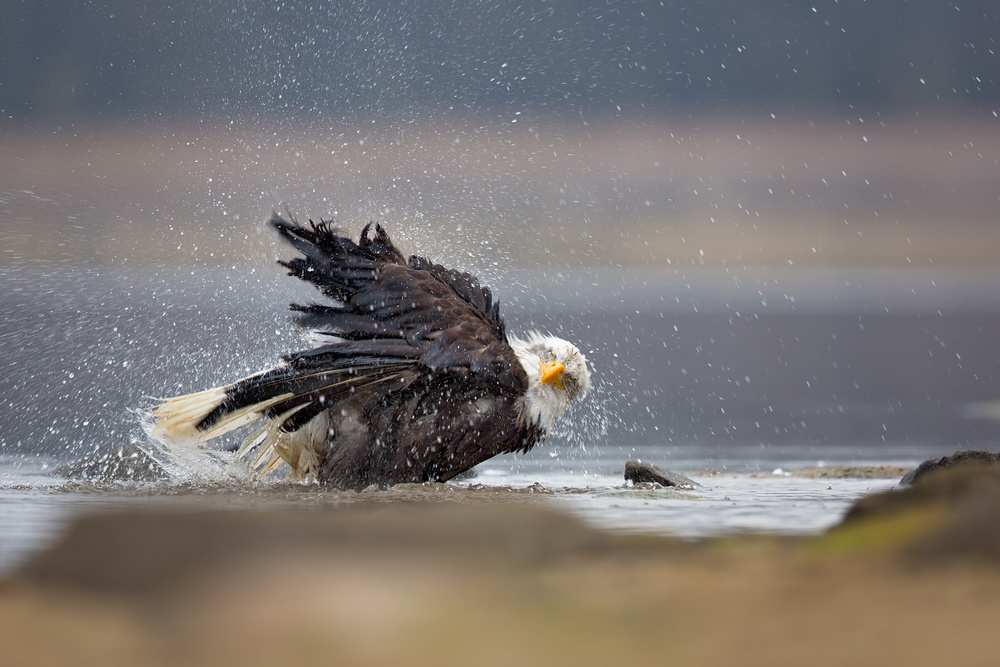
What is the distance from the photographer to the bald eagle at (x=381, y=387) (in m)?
6.62

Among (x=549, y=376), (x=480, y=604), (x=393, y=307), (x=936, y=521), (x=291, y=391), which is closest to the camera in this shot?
(x=480, y=604)

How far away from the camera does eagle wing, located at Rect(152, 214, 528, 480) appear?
21.6 ft

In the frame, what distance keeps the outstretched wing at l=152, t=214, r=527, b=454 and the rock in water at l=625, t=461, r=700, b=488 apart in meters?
1.04

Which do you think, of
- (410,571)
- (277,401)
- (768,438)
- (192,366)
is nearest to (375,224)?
(277,401)

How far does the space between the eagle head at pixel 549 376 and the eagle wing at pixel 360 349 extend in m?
0.11

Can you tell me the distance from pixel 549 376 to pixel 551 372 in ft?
0.13

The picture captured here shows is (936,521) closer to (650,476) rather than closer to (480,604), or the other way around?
(480,604)

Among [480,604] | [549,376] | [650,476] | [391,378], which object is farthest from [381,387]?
[480,604]

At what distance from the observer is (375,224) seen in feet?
24.3

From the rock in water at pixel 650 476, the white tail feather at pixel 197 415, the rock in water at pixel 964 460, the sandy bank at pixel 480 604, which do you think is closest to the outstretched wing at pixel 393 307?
the white tail feather at pixel 197 415

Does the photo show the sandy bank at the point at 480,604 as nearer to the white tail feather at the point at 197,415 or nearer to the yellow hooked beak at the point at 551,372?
the white tail feather at the point at 197,415

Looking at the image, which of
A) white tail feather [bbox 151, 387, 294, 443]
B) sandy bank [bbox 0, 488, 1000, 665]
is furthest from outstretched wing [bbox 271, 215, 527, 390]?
sandy bank [bbox 0, 488, 1000, 665]

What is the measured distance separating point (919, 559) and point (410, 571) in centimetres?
136

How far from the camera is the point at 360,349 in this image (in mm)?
6625
